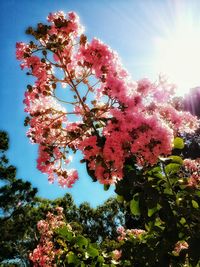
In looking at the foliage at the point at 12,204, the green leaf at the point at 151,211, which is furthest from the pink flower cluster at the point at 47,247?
the foliage at the point at 12,204

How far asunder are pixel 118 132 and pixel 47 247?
342 cm

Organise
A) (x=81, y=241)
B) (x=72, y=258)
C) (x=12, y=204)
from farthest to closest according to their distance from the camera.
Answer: (x=12, y=204), (x=81, y=241), (x=72, y=258)

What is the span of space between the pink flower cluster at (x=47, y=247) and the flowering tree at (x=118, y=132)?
2.01 m

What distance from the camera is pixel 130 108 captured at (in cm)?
268

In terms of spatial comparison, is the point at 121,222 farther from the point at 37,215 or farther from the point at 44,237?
the point at 44,237

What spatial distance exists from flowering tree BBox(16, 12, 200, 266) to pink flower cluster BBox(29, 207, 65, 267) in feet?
6.61

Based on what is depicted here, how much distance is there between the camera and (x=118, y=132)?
8.42 feet

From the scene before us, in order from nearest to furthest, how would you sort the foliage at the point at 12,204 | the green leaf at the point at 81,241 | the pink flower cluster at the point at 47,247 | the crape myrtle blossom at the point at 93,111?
the crape myrtle blossom at the point at 93,111, the green leaf at the point at 81,241, the pink flower cluster at the point at 47,247, the foliage at the point at 12,204

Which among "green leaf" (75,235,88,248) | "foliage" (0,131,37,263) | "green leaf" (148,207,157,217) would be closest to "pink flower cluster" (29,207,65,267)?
"green leaf" (75,235,88,248)

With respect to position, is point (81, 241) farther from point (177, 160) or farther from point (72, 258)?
point (177, 160)

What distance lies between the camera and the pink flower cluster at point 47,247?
5285mm

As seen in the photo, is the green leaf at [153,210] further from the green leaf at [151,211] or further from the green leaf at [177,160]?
the green leaf at [177,160]

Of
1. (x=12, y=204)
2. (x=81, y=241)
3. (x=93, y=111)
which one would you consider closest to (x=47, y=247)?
(x=81, y=241)

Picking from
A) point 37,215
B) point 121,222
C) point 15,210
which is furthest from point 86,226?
point 15,210
